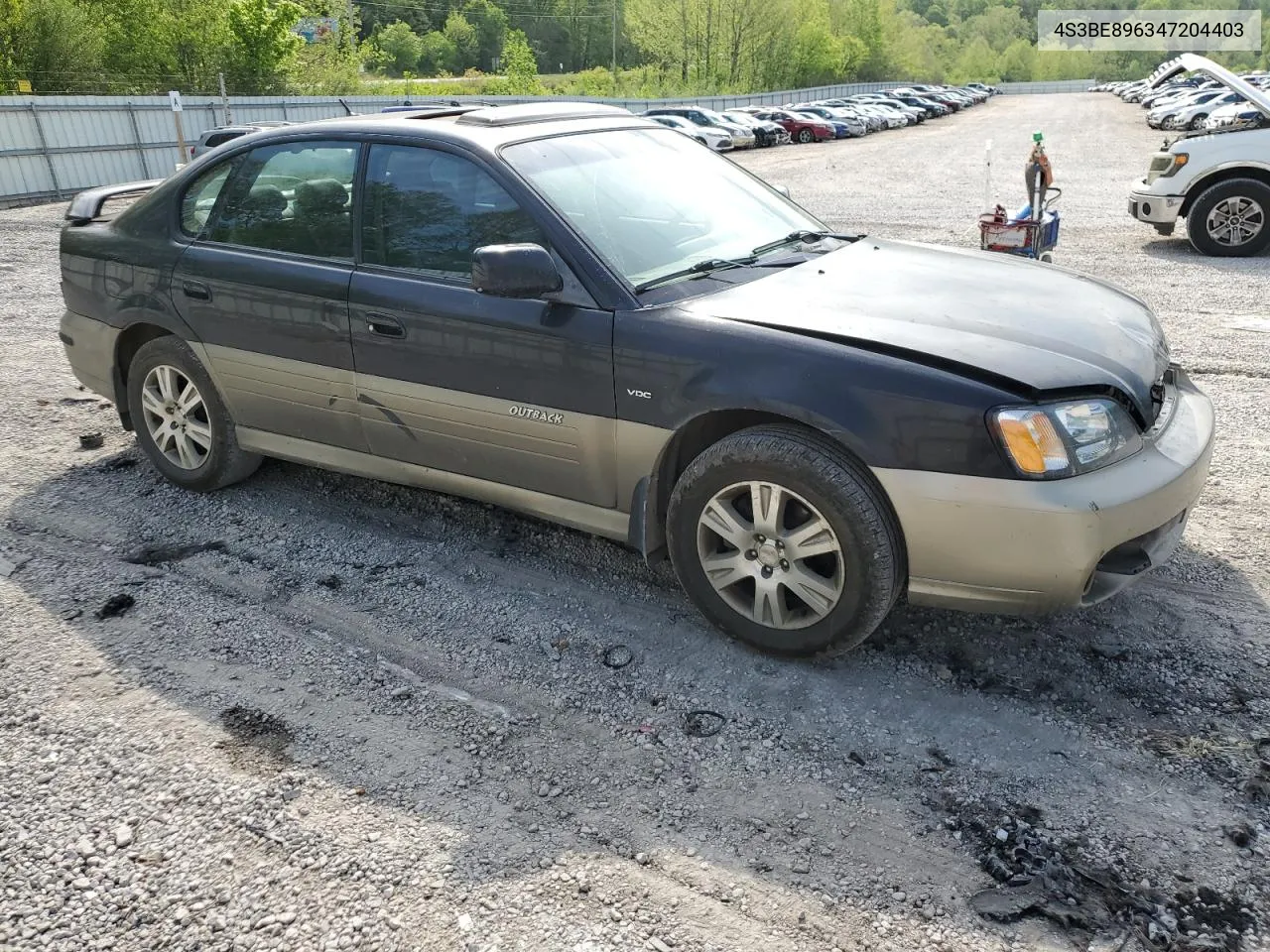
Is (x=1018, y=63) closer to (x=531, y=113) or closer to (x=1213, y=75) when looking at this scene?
(x=1213, y=75)

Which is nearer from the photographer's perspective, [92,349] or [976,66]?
[92,349]

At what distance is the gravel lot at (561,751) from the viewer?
246cm

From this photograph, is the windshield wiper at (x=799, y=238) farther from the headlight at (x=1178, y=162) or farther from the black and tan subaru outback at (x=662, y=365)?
the headlight at (x=1178, y=162)

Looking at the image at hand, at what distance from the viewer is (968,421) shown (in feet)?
9.69

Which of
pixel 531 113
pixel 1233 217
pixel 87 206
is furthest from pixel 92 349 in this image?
pixel 1233 217

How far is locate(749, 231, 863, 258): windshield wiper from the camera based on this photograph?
13.5 feet

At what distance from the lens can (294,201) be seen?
170 inches

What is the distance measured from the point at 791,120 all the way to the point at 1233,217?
3161 centimetres

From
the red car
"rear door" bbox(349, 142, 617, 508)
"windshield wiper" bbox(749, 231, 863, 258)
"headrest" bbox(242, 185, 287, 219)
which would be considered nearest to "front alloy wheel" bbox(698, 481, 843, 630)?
"rear door" bbox(349, 142, 617, 508)

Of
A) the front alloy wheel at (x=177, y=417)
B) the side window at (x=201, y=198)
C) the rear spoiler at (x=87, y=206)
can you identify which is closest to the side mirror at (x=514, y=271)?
the side window at (x=201, y=198)

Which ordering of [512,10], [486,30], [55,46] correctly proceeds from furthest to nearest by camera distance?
[512,10] < [486,30] < [55,46]

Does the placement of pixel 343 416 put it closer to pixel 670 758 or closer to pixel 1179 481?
pixel 670 758

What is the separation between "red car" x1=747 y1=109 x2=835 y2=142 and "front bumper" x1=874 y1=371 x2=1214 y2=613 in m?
39.3

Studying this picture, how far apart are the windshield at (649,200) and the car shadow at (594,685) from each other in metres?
1.32
